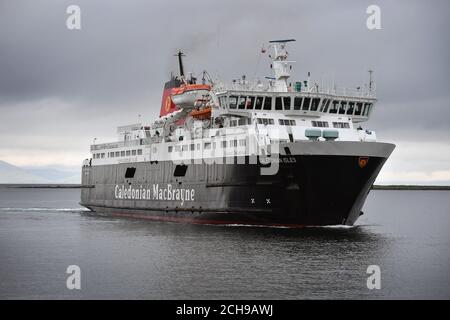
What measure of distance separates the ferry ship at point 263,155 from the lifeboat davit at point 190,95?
0.07 meters

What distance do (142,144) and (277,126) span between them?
1559 centimetres

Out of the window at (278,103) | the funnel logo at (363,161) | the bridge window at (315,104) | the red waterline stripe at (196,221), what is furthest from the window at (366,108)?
the red waterline stripe at (196,221)

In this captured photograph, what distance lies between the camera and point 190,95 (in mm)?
48219

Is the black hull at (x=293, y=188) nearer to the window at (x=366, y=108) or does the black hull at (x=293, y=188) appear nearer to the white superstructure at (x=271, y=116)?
the white superstructure at (x=271, y=116)

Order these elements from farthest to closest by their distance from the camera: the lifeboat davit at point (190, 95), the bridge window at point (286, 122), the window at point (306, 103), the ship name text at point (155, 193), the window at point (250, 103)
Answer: the lifeboat davit at point (190, 95)
the ship name text at point (155, 193)
the window at point (306, 103)
the window at point (250, 103)
the bridge window at point (286, 122)

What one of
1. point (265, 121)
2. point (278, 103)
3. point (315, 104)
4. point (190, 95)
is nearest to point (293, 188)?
point (265, 121)

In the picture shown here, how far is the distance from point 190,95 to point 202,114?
3460mm

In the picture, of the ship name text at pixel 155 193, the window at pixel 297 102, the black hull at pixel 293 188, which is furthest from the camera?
the ship name text at pixel 155 193

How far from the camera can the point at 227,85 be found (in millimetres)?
41219

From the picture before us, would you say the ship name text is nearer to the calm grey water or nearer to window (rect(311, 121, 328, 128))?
the calm grey water

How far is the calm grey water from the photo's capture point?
24.5 m

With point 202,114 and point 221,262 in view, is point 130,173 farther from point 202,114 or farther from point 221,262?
point 221,262

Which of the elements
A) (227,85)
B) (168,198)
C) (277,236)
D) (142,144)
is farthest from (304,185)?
(142,144)

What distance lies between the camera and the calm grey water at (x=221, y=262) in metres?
24.5
